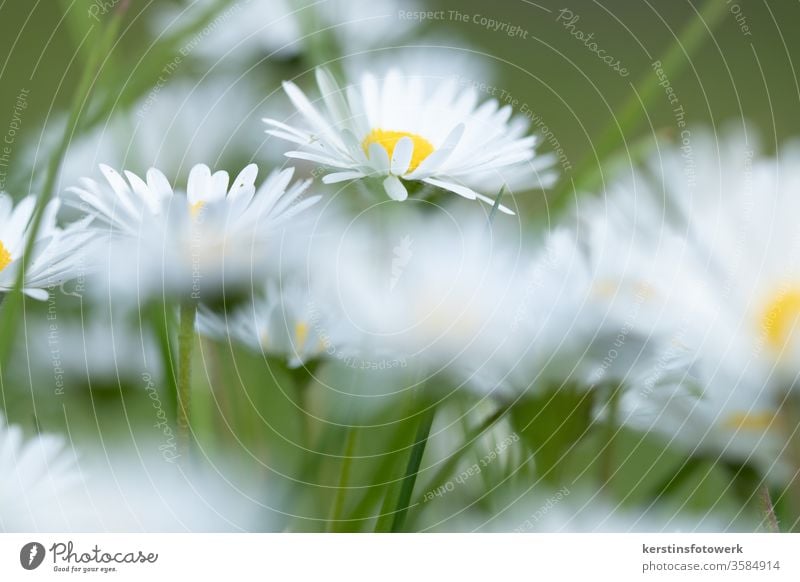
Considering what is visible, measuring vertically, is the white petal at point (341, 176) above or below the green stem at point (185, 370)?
above

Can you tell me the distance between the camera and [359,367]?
30cm

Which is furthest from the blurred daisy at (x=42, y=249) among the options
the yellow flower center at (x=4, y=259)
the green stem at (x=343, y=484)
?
the green stem at (x=343, y=484)

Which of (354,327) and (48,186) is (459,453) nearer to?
(354,327)

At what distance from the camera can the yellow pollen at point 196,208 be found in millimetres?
271

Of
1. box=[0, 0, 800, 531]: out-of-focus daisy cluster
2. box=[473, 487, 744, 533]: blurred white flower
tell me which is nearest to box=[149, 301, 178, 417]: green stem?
box=[0, 0, 800, 531]: out-of-focus daisy cluster

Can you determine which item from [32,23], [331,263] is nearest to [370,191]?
[331,263]

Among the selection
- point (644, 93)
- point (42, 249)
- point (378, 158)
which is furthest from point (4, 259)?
point (644, 93)

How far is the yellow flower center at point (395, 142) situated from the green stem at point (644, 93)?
0.05m

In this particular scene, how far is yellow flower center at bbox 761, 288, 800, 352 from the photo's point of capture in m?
0.29

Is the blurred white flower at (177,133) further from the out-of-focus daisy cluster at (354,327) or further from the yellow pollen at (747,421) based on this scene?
the yellow pollen at (747,421)

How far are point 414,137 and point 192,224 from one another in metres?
0.08

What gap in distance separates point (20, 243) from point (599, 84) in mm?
208
